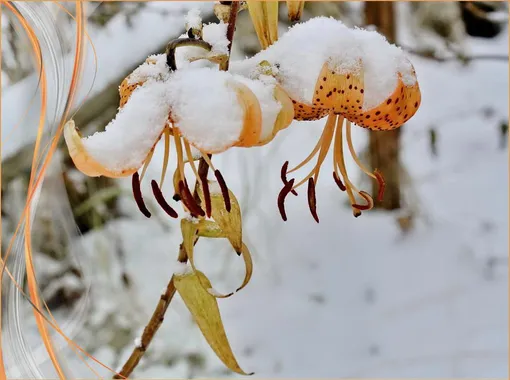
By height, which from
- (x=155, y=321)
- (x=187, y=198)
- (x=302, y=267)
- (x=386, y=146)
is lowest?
(x=302, y=267)

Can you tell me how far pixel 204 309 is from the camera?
1.30ft

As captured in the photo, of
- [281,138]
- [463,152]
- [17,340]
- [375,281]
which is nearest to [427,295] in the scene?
[375,281]

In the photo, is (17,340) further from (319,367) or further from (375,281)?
(375,281)

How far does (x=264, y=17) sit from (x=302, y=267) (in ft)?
4.31

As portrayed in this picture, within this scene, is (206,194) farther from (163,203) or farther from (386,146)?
(386,146)

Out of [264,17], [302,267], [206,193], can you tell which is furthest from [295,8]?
[302,267]

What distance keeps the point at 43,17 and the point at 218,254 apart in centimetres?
124

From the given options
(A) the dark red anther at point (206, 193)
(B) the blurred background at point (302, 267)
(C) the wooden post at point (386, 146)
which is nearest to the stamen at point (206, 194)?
(A) the dark red anther at point (206, 193)

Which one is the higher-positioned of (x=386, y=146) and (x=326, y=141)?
(x=326, y=141)

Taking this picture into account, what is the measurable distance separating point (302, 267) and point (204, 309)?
126cm

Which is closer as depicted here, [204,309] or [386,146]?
[204,309]

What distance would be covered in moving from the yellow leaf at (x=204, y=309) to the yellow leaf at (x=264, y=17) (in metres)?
0.16

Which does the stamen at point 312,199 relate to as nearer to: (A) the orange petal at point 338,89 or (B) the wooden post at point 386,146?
(A) the orange petal at point 338,89

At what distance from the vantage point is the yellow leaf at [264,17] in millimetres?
365
